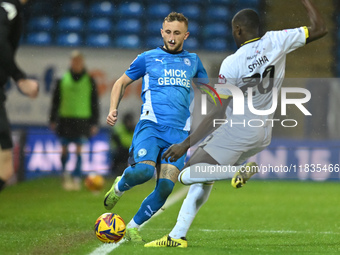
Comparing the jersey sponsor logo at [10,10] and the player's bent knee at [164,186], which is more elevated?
the jersey sponsor logo at [10,10]

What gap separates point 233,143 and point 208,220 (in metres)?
2.40

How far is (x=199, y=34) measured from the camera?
15.1 meters

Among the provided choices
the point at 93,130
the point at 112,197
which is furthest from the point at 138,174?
the point at 93,130

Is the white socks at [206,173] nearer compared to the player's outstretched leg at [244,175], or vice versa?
the player's outstretched leg at [244,175]

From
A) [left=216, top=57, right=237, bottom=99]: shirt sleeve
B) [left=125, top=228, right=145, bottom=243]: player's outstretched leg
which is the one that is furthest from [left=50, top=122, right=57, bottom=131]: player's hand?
[left=216, top=57, right=237, bottom=99]: shirt sleeve

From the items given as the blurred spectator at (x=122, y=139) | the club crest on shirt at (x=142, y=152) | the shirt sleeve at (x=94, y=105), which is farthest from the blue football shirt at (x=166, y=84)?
the blurred spectator at (x=122, y=139)

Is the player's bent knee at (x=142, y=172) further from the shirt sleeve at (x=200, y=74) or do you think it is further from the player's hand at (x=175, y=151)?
the shirt sleeve at (x=200, y=74)

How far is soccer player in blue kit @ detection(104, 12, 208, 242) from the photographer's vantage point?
616 centimetres

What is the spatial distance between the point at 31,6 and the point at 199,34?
11.8 feet

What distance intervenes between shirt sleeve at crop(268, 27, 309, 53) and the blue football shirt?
0.84 meters

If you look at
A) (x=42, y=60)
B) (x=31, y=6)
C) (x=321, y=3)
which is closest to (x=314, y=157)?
(x=321, y=3)

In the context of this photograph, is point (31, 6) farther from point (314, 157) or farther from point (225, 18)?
point (314, 157)

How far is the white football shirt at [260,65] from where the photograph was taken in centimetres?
589

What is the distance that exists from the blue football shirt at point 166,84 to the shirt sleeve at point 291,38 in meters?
0.84
